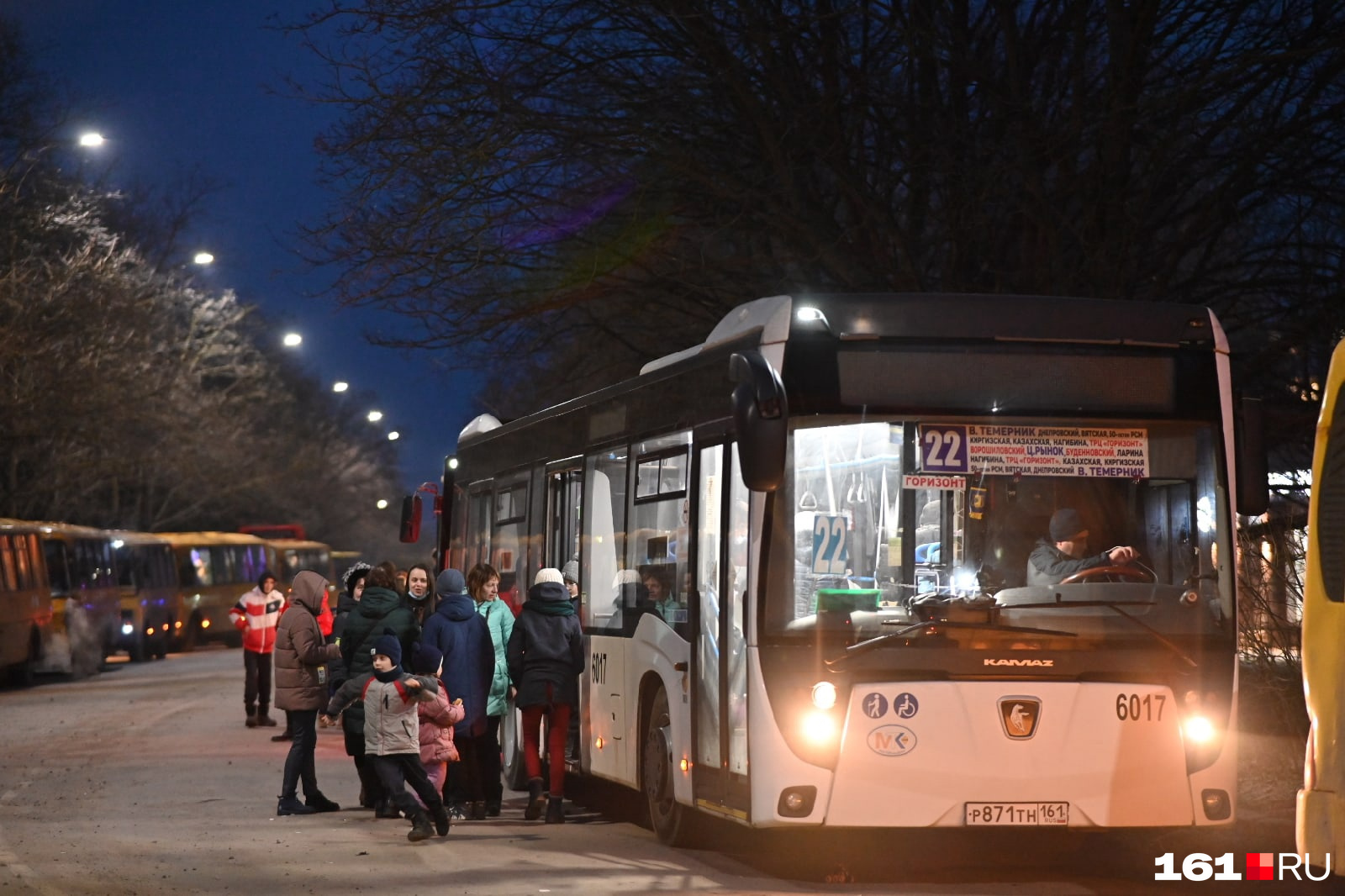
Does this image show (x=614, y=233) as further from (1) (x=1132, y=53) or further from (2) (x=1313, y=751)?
(2) (x=1313, y=751)

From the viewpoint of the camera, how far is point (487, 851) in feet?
40.0

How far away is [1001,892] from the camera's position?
10.4 metres

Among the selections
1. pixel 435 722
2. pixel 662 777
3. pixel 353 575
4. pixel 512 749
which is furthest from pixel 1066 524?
pixel 353 575

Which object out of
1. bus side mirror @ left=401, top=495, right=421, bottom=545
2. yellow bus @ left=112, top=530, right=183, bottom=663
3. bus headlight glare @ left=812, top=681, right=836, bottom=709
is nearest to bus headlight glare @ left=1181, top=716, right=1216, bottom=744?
bus headlight glare @ left=812, top=681, right=836, bottom=709

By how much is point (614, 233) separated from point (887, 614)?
39.9ft

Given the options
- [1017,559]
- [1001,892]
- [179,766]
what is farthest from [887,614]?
[179,766]

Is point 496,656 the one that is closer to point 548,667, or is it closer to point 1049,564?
point 548,667

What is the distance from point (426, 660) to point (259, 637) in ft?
33.4

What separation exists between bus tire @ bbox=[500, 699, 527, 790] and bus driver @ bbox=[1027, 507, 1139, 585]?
627cm

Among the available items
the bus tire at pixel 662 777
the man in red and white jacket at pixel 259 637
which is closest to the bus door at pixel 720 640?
the bus tire at pixel 662 777

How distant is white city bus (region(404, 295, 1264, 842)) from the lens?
10336 millimetres

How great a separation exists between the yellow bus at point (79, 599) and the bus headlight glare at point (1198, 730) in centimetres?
2886

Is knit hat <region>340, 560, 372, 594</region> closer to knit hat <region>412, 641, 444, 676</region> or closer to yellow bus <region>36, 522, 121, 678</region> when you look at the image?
knit hat <region>412, 641, 444, 676</region>

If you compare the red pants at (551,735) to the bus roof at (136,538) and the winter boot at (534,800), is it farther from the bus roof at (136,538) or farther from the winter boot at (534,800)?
the bus roof at (136,538)
